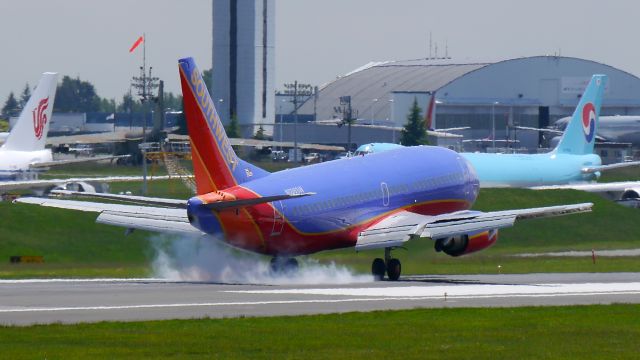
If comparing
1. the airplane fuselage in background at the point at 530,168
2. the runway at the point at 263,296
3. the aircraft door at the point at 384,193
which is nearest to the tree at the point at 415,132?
the airplane fuselage in background at the point at 530,168

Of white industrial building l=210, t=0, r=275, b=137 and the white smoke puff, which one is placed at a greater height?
white industrial building l=210, t=0, r=275, b=137

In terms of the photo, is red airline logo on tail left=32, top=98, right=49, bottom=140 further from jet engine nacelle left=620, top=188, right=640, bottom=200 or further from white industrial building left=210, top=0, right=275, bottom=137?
white industrial building left=210, top=0, right=275, bottom=137

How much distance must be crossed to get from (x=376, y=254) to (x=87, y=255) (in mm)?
16347

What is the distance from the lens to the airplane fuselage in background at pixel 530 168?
4218 inches

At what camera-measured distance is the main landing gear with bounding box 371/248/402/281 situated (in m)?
47.6

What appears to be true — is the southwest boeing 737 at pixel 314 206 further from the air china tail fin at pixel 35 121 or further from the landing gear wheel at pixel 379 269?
the air china tail fin at pixel 35 121

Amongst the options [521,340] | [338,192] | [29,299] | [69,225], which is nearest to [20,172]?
[69,225]

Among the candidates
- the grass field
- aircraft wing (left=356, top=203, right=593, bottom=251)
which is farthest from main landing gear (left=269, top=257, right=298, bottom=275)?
the grass field

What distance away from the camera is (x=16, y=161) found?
95500mm

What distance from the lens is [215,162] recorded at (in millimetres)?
43156

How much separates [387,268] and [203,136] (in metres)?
8.46

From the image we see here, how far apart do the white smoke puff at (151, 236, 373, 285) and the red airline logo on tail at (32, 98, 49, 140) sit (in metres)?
50.8

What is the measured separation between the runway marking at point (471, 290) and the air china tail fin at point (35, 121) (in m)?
59.1

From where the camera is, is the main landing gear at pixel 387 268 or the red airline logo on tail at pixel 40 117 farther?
the red airline logo on tail at pixel 40 117
